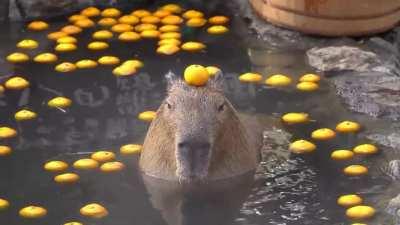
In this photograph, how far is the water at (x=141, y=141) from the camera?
6395mm

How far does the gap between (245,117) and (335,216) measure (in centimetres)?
138

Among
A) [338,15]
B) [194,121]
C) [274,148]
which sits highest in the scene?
[338,15]

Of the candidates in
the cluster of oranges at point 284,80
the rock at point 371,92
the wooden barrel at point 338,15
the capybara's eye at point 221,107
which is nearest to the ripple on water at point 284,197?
the capybara's eye at point 221,107

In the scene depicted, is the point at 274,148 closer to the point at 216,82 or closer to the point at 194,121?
the point at 216,82

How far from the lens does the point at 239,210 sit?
642 cm

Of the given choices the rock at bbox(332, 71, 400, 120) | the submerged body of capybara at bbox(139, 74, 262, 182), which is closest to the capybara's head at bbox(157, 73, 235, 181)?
the submerged body of capybara at bbox(139, 74, 262, 182)

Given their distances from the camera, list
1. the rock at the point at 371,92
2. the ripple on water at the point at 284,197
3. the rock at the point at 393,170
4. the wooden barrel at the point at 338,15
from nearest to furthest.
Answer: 1. the ripple on water at the point at 284,197
2. the rock at the point at 393,170
3. the rock at the point at 371,92
4. the wooden barrel at the point at 338,15

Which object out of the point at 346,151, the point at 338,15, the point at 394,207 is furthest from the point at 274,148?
the point at 338,15

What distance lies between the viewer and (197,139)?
6453 mm

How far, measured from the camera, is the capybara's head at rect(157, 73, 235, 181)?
6453mm

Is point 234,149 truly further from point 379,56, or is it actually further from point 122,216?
point 379,56

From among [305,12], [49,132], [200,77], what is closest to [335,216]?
[200,77]

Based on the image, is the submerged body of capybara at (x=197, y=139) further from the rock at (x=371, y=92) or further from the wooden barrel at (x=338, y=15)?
the wooden barrel at (x=338, y=15)

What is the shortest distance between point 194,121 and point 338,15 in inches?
103
